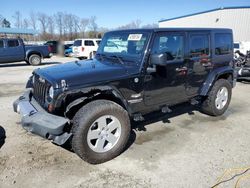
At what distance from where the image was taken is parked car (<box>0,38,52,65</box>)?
52.2 feet

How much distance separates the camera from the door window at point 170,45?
14.3 feet

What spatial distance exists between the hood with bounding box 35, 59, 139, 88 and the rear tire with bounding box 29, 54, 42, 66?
537 inches

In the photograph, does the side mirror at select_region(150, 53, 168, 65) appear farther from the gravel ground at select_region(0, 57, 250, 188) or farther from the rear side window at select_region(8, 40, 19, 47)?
the rear side window at select_region(8, 40, 19, 47)

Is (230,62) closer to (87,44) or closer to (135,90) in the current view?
(135,90)

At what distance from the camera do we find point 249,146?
4320 millimetres

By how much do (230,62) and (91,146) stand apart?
4060mm

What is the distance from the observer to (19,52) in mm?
16484

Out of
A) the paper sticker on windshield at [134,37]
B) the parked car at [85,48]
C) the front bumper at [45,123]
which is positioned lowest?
the front bumper at [45,123]

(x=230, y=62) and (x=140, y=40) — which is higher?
(x=140, y=40)

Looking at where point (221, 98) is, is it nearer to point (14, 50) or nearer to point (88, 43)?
point (14, 50)

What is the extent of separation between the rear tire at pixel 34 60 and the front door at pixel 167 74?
46.7 ft

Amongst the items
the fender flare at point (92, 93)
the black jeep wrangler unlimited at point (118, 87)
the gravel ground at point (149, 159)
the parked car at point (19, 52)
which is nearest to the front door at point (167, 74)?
the black jeep wrangler unlimited at point (118, 87)

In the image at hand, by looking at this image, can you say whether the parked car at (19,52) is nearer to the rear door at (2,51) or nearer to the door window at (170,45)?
the rear door at (2,51)

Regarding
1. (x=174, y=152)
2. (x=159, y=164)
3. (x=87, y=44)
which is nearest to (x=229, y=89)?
(x=174, y=152)
